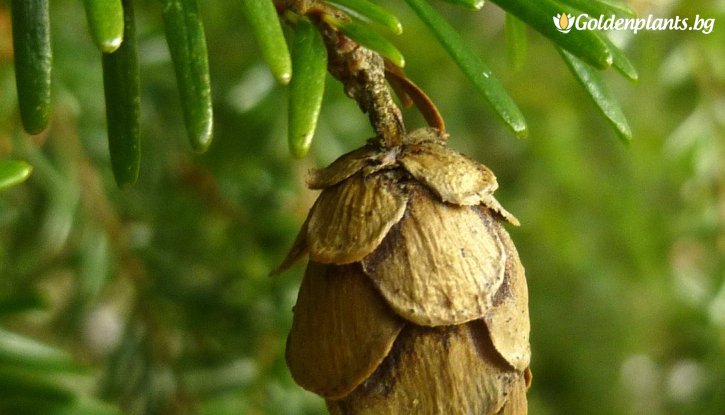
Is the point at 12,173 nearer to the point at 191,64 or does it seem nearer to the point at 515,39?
the point at 191,64

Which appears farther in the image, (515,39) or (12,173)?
(515,39)

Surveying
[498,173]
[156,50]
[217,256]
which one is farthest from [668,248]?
[156,50]

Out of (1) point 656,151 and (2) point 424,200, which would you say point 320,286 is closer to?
(2) point 424,200

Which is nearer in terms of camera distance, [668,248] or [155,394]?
[155,394]

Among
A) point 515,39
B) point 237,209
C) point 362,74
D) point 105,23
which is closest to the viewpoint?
point 105,23

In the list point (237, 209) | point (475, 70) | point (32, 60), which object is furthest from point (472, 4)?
point (237, 209)

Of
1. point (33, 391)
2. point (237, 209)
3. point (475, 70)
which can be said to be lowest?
point (237, 209)
